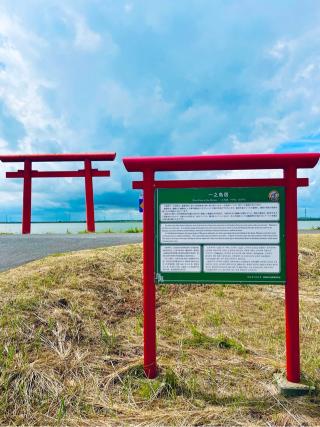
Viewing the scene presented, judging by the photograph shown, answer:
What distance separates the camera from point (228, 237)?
3350 millimetres

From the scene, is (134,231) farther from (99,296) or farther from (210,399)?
(210,399)

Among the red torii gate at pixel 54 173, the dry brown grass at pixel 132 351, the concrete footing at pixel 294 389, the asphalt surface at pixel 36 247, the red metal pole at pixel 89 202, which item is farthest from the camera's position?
the red metal pole at pixel 89 202

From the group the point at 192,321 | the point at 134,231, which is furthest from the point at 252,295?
the point at 134,231

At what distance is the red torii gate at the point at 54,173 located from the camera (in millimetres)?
12109

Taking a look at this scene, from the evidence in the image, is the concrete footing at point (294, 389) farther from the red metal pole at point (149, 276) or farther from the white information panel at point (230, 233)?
the white information panel at point (230, 233)

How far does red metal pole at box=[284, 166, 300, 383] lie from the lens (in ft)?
10.8

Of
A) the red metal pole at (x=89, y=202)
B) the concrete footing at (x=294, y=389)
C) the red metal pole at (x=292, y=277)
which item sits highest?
the red metal pole at (x=89, y=202)

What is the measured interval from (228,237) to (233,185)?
1.48 feet

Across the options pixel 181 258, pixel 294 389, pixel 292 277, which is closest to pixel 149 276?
pixel 181 258

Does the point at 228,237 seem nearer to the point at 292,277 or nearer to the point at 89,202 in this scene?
the point at 292,277

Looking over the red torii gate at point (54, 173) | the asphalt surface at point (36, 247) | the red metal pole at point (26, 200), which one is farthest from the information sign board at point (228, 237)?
the red metal pole at point (26, 200)

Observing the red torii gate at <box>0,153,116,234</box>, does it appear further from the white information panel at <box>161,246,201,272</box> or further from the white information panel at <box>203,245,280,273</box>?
the white information panel at <box>203,245,280,273</box>

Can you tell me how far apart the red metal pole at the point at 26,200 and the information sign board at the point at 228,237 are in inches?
394

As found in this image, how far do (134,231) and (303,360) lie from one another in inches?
335
